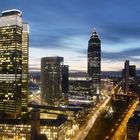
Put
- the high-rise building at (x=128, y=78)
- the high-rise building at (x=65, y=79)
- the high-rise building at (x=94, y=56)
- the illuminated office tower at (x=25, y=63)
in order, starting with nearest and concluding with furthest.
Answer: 1. the illuminated office tower at (x=25, y=63)
2. the high-rise building at (x=65, y=79)
3. the high-rise building at (x=128, y=78)
4. the high-rise building at (x=94, y=56)

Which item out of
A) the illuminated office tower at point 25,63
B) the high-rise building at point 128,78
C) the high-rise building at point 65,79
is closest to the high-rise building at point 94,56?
the high-rise building at point 128,78

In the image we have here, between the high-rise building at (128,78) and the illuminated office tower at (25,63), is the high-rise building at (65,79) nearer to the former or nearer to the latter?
the high-rise building at (128,78)

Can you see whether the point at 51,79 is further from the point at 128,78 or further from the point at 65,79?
the point at 128,78

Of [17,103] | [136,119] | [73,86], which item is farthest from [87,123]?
[73,86]

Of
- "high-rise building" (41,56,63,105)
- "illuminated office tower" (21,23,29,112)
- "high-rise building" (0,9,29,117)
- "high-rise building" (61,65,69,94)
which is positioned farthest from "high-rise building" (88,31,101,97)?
"high-rise building" (0,9,29,117)

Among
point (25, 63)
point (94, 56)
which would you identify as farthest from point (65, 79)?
point (25, 63)

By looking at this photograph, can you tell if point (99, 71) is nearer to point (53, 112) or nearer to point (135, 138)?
point (53, 112)

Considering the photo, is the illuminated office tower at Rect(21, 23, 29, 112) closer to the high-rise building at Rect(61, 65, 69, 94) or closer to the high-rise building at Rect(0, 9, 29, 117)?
the high-rise building at Rect(0, 9, 29, 117)
